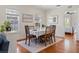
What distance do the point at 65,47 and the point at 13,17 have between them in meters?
1.10

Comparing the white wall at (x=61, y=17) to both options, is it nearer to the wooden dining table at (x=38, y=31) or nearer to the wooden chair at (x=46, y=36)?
the wooden chair at (x=46, y=36)

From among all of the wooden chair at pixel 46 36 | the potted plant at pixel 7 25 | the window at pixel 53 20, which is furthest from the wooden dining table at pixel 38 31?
the potted plant at pixel 7 25

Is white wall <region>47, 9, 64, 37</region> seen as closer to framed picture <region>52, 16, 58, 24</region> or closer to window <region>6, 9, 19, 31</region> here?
framed picture <region>52, 16, 58, 24</region>

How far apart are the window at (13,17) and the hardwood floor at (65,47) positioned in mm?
371

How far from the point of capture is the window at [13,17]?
1.64 metres

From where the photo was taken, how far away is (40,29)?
5.66 feet

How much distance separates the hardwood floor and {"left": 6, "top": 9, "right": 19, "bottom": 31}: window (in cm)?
37

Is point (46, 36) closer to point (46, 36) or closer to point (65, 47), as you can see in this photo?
point (46, 36)

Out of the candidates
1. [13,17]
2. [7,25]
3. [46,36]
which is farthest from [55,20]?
[7,25]

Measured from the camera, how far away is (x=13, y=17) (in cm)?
168

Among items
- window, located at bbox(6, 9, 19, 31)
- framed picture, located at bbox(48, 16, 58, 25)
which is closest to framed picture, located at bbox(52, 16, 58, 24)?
framed picture, located at bbox(48, 16, 58, 25)
